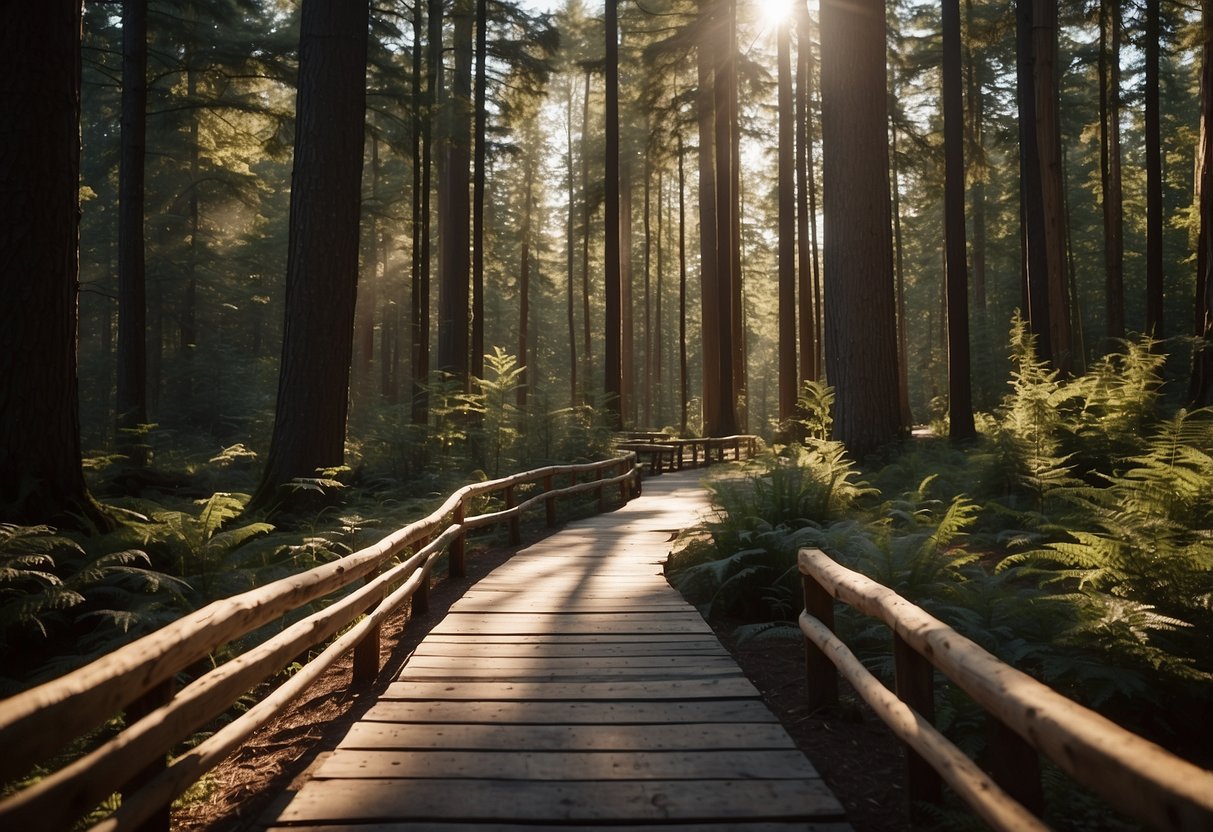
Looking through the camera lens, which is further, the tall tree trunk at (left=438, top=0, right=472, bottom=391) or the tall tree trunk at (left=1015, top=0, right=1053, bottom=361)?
the tall tree trunk at (left=438, top=0, right=472, bottom=391)

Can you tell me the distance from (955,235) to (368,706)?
17369mm

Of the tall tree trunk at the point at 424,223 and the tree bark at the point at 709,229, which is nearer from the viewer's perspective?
the tall tree trunk at the point at 424,223

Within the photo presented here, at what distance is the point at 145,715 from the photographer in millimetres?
2713

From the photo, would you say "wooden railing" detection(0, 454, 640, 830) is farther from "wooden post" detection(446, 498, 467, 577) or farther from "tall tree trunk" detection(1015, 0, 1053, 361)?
"tall tree trunk" detection(1015, 0, 1053, 361)

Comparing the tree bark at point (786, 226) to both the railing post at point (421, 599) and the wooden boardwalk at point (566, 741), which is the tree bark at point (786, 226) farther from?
the wooden boardwalk at point (566, 741)

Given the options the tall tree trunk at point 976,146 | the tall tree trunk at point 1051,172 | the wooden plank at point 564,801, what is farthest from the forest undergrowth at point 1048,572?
the tall tree trunk at point 976,146

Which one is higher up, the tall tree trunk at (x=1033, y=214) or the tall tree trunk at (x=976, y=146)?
the tall tree trunk at (x=976, y=146)

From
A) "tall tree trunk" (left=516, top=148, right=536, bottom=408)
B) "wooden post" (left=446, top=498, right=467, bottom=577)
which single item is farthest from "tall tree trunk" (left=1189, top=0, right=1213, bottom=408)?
"tall tree trunk" (left=516, top=148, right=536, bottom=408)

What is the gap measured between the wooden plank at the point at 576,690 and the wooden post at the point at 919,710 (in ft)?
4.47

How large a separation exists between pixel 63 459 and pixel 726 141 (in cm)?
2205

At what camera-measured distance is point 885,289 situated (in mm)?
11773

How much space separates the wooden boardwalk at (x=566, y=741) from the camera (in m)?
3.05

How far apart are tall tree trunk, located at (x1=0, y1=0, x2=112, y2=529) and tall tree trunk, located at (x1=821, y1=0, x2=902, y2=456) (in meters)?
9.60

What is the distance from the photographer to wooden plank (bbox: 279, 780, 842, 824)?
3.03m
